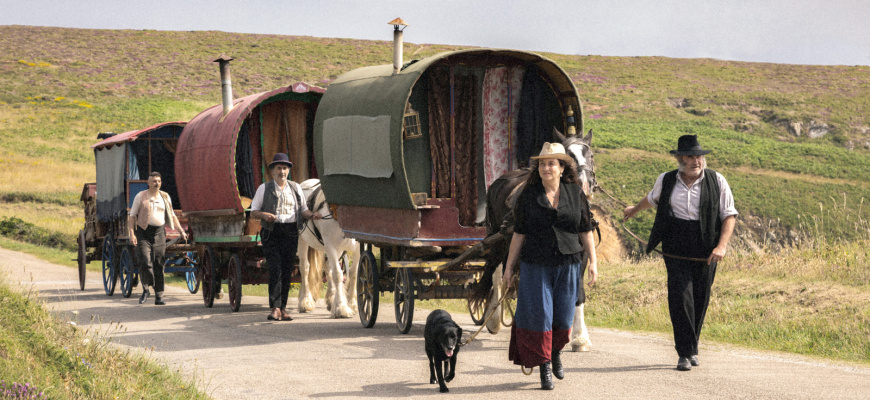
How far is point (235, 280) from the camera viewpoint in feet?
46.6

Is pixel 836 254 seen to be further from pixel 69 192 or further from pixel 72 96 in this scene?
pixel 72 96

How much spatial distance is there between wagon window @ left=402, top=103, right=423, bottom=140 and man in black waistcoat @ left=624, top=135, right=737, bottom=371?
11.4ft

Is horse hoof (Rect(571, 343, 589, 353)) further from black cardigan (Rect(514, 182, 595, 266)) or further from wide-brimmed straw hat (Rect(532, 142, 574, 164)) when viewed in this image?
wide-brimmed straw hat (Rect(532, 142, 574, 164))

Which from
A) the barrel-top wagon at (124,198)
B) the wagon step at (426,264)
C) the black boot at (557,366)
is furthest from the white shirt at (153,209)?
the black boot at (557,366)

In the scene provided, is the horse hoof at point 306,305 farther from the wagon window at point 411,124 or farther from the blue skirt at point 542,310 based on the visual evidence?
the blue skirt at point 542,310

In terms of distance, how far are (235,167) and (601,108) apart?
153 ft

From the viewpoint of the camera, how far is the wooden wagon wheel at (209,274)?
14953mm

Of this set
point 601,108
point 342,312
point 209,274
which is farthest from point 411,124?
point 601,108

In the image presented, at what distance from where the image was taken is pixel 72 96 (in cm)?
6675

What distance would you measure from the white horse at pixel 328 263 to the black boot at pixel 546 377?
6.03 meters

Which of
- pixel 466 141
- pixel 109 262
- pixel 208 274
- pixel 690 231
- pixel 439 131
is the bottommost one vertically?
pixel 109 262

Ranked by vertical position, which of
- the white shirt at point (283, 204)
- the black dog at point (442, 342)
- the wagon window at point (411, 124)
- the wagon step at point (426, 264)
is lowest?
the black dog at point (442, 342)

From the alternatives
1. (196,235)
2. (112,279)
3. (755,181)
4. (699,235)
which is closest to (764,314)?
(699,235)

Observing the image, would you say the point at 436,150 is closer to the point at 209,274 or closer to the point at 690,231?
the point at 690,231
